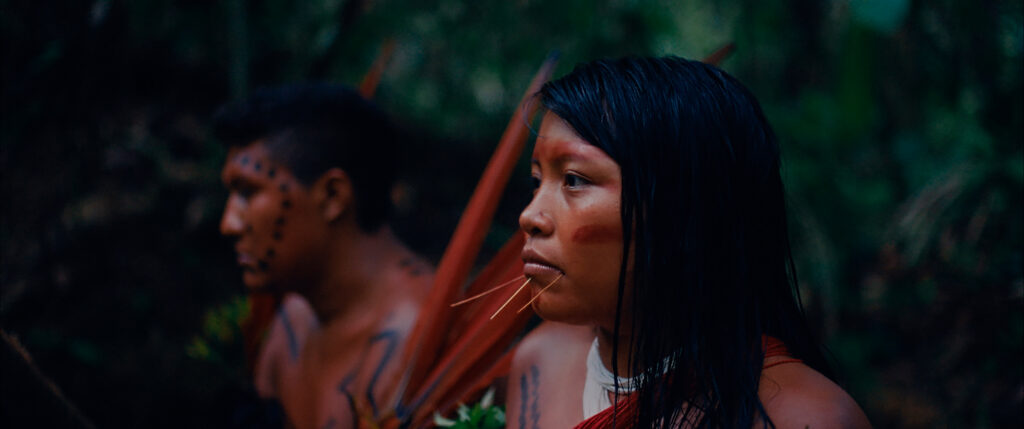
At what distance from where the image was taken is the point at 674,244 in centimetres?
118

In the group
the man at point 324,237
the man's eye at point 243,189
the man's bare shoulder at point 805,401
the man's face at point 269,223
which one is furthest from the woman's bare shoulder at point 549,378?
the man's eye at point 243,189

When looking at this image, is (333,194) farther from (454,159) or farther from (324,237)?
(454,159)

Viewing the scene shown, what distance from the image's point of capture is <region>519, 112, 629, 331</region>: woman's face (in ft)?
3.86

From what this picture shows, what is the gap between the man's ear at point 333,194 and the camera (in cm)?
228

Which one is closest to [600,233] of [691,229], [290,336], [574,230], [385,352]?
[574,230]

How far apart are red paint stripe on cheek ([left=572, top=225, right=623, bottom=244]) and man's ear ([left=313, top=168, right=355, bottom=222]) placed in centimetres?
132

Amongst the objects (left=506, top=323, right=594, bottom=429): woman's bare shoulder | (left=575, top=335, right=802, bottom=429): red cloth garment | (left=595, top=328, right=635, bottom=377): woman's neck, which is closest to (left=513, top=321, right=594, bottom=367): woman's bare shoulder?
(left=506, top=323, right=594, bottom=429): woman's bare shoulder

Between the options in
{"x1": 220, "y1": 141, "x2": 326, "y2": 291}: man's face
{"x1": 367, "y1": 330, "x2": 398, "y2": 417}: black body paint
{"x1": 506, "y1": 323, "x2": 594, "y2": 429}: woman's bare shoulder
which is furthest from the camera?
{"x1": 220, "y1": 141, "x2": 326, "y2": 291}: man's face

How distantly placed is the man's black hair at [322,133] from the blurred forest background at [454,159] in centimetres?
54

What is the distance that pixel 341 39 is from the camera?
3359 millimetres

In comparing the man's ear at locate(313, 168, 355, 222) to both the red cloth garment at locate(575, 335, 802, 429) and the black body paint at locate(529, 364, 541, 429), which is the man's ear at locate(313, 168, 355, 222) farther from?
the red cloth garment at locate(575, 335, 802, 429)

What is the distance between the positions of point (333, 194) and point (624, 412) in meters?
1.41

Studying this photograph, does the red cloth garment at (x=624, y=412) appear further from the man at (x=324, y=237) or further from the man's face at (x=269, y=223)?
the man's face at (x=269, y=223)

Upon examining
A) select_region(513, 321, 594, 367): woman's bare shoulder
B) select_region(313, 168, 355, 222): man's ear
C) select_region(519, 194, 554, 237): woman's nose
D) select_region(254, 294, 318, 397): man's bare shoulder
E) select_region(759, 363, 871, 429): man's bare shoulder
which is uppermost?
select_region(313, 168, 355, 222): man's ear
